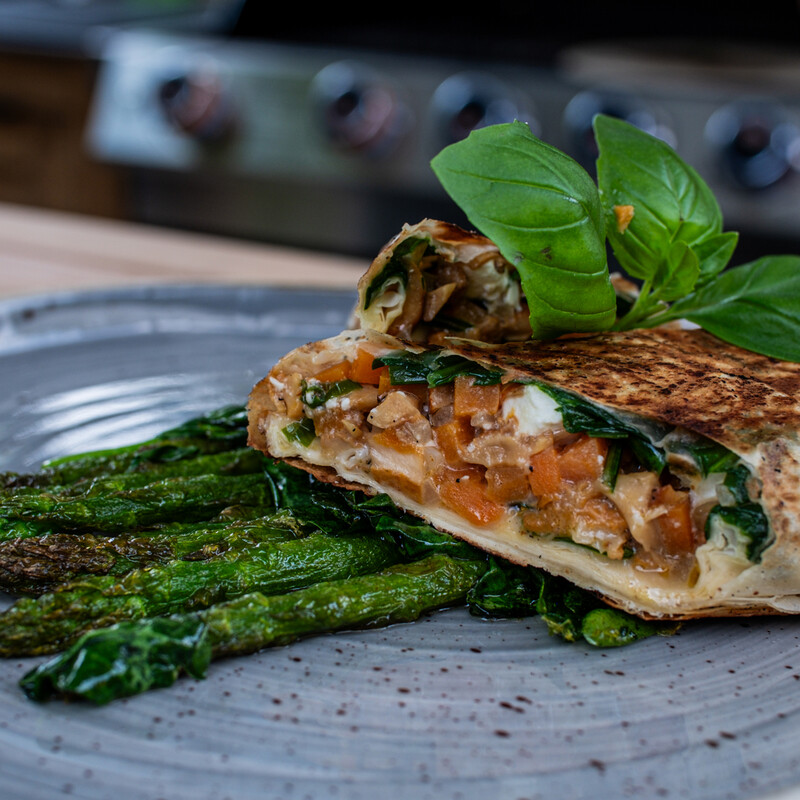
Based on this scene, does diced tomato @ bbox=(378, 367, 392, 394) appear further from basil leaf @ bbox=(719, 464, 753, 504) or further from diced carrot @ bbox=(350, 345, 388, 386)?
basil leaf @ bbox=(719, 464, 753, 504)

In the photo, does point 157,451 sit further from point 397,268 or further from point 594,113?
point 594,113

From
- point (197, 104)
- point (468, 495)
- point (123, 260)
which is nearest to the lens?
point (468, 495)

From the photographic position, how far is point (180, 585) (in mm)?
2512

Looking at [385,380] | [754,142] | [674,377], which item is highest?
[754,142]

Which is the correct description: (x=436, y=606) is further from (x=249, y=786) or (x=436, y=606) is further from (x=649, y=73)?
(x=649, y=73)

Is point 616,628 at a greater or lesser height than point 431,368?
lesser

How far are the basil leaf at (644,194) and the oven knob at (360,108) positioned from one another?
3.84 m

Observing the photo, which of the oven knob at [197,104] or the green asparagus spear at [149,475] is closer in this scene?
the green asparagus spear at [149,475]

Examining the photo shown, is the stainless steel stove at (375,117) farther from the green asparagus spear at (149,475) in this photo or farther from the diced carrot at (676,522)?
the diced carrot at (676,522)

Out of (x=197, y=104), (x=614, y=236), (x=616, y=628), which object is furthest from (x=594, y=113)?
(x=616, y=628)

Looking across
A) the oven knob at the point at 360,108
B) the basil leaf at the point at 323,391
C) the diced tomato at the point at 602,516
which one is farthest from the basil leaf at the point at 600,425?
the oven knob at the point at 360,108

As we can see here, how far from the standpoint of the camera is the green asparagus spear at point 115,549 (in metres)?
2.54

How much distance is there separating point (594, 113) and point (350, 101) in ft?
5.40

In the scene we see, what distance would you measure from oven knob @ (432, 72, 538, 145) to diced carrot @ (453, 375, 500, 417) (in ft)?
12.4
